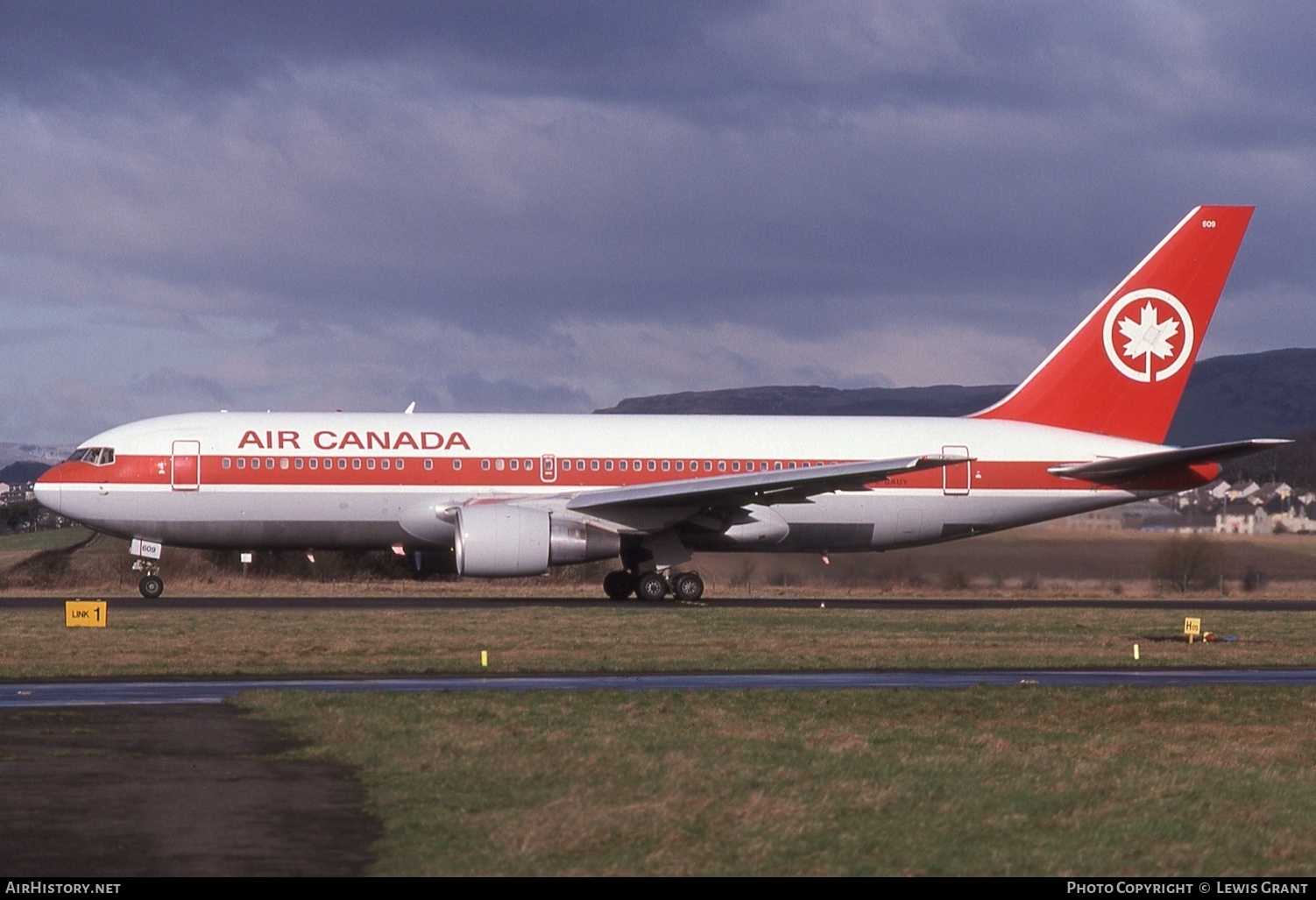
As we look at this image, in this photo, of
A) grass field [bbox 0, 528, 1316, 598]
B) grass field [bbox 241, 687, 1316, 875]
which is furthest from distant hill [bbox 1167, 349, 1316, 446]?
grass field [bbox 241, 687, 1316, 875]

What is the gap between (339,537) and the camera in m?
33.7

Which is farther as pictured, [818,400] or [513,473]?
[818,400]

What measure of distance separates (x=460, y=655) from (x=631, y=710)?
22.3ft

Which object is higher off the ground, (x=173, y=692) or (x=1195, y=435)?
(x=1195, y=435)

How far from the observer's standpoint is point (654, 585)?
113 ft

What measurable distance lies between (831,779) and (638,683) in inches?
284

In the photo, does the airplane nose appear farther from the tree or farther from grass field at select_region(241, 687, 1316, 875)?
the tree

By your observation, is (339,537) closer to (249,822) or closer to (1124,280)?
(1124,280)

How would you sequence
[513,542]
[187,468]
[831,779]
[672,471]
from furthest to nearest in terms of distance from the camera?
[672,471], [187,468], [513,542], [831,779]

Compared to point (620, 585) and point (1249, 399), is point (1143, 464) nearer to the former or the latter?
point (620, 585)

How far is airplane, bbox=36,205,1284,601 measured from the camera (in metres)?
33.2

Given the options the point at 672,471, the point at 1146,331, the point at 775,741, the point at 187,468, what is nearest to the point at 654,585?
the point at 672,471

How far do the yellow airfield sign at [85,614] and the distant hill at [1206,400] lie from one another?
202ft

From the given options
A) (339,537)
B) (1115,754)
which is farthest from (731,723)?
(339,537)
